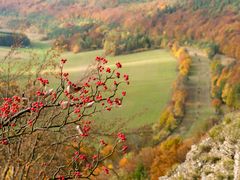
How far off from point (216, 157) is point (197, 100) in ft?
222

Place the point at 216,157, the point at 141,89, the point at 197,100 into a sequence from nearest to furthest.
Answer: the point at 216,157 → the point at 197,100 → the point at 141,89

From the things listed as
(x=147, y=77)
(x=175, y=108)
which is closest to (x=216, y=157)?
(x=175, y=108)

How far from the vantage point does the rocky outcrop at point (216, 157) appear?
46.3 feet

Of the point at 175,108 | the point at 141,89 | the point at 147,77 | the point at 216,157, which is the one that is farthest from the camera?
the point at 147,77

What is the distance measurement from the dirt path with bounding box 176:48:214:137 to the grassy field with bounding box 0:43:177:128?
4703mm

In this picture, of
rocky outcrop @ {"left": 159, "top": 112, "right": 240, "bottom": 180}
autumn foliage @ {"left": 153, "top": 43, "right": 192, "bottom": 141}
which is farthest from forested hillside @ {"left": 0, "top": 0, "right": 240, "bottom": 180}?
autumn foliage @ {"left": 153, "top": 43, "right": 192, "bottom": 141}

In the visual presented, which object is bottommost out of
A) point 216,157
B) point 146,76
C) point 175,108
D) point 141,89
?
→ point 175,108

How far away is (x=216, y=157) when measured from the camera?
611 inches

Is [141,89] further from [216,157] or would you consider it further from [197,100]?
[216,157]

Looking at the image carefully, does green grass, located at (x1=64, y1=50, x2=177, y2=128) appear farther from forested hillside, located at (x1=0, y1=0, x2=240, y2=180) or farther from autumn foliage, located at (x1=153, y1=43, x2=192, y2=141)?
autumn foliage, located at (x1=153, y1=43, x2=192, y2=141)

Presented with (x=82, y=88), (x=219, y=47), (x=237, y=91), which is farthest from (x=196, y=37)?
(x=82, y=88)

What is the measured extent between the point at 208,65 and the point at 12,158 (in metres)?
104

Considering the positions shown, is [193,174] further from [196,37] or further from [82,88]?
[196,37]

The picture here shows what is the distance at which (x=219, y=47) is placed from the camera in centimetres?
12262
